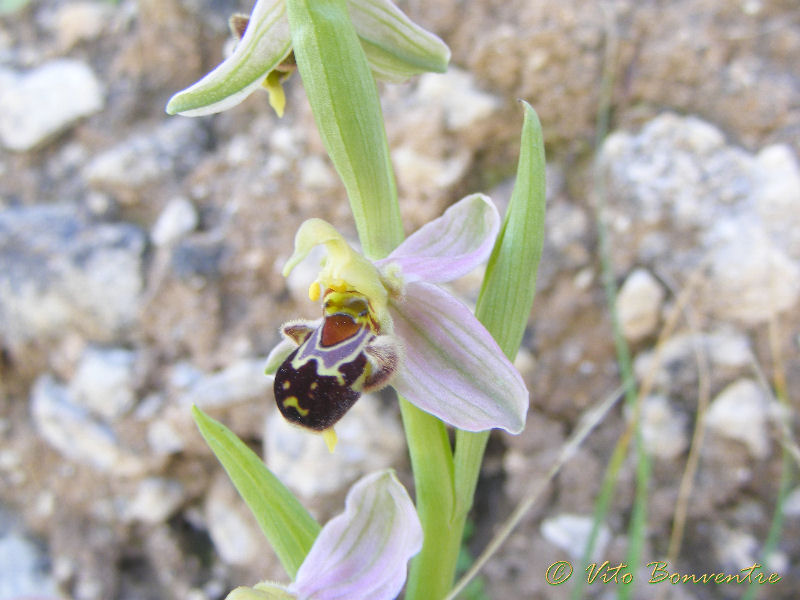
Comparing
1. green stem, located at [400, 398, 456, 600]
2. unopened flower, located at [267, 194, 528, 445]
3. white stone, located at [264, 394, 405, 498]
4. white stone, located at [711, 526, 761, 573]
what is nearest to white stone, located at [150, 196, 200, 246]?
white stone, located at [264, 394, 405, 498]

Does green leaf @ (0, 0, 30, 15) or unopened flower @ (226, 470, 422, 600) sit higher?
green leaf @ (0, 0, 30, 15)

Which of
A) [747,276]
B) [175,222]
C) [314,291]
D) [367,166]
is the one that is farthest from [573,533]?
[175,222]

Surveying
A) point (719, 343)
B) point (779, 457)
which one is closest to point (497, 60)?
point (719, 343)

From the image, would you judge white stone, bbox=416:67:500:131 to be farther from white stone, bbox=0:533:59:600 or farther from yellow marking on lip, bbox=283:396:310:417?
white stone, bbox=0:533:59:600

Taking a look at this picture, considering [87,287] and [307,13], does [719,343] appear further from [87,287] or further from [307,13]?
[87,287]

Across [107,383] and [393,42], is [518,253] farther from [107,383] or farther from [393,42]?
[107,383]

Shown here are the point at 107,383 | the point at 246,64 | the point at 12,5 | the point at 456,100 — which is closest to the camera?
the point at 246,64

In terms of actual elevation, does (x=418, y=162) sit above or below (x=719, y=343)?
above
